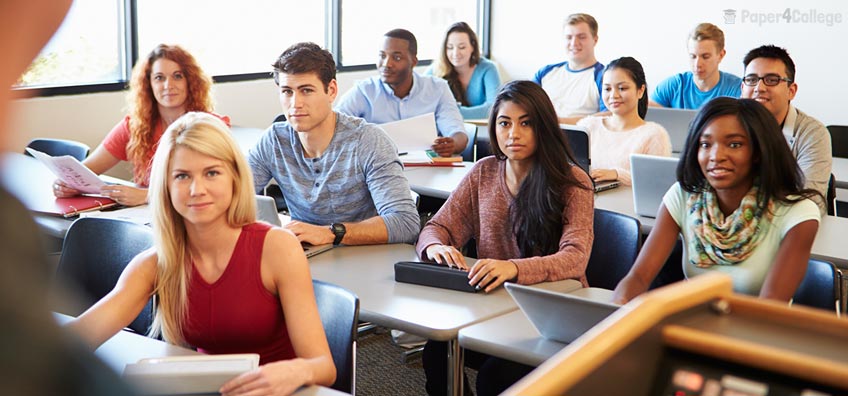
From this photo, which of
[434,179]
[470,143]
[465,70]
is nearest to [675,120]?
[470,143]

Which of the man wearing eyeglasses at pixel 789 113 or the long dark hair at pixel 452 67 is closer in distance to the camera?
the man wearing eyeglasses at pixel 789 113

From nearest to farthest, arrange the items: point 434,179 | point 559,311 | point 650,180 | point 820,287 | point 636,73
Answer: point 559,311 → point 820,287 → point 650,180 → point 434,179 → point 636,73

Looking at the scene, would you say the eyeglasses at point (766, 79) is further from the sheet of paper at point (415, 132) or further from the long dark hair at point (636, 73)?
the sheet of paper at point (415, 132)

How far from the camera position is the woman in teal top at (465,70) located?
5945 millimetres

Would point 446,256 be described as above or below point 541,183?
below

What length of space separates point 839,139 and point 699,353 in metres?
4.40

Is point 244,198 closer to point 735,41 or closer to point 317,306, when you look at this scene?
point 317,306

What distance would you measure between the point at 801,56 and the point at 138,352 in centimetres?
529

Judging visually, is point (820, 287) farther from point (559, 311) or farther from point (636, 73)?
point (636, 73)

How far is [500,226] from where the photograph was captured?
261 centimetres

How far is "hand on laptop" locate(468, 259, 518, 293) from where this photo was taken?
2271mm

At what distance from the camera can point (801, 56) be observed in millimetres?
5938

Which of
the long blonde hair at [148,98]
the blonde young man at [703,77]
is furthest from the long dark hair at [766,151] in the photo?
the blonde young man at [703,77]

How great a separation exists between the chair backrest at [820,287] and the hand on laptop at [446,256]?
857 millimetres
